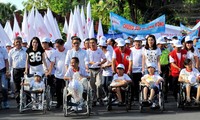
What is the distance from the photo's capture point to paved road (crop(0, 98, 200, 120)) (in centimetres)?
1035

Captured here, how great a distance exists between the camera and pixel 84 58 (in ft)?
37.9

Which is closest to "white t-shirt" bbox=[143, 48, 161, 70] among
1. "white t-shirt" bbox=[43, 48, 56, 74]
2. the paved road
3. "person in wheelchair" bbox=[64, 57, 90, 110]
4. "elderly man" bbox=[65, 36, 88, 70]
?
the paved road

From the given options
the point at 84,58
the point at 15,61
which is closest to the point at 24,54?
the point at 15,61

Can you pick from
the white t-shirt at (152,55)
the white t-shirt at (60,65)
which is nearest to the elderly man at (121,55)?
the white t-shirt at (152,55)

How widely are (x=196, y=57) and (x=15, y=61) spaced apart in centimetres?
483

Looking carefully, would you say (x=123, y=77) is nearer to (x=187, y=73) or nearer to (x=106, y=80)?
(x=106, y=80)

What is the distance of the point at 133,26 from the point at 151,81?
8196 mm

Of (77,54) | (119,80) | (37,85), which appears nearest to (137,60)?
(119,80)

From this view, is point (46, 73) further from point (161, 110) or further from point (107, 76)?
point (161, 110)

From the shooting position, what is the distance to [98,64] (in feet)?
40.9

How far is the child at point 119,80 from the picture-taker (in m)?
11.3

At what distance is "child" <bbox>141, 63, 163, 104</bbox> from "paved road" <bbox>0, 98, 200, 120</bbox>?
48 centimetres

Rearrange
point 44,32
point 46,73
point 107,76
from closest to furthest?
1. point 46,73
2. point 107,76
3. point 44,32

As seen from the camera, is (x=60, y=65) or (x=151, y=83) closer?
(x=151, y=83)
